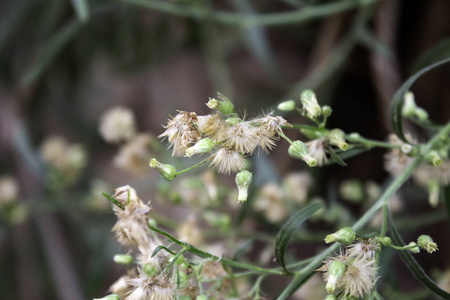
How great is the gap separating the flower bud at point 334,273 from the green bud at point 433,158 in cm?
24

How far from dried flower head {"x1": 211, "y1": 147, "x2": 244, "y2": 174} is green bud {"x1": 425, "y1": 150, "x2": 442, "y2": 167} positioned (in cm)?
30

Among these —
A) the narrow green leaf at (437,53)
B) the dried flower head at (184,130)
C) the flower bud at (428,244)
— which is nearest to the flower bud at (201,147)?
the dried flower head at (184,130)

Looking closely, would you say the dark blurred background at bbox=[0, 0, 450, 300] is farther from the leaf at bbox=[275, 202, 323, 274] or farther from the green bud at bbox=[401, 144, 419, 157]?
the leaf at bbox=[275, 202, 323, 274]

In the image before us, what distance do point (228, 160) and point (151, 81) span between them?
1462mm

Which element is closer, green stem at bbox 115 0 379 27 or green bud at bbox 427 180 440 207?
green bud at bbox 427 180 440 207

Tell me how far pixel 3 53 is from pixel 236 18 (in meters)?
0.98

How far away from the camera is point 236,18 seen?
1325 millimetres

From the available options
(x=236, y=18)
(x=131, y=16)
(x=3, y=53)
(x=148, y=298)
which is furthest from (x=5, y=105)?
(x=148, y=298)

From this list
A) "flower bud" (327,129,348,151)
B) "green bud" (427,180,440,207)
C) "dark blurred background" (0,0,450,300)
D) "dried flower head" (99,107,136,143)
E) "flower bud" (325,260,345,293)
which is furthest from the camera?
"dark blurred background" (0,0,450,300)

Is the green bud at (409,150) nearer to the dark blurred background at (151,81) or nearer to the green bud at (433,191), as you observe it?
the green bud at (433,191)

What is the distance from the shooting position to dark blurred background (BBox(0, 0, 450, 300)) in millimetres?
1331

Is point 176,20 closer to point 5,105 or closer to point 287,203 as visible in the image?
point 5,105

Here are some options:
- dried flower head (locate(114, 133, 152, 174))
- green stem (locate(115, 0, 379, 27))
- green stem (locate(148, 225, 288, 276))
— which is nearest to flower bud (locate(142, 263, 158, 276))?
green stem (locate(148, 225, 288, 276))

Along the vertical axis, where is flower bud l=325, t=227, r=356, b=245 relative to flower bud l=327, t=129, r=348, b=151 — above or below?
below
